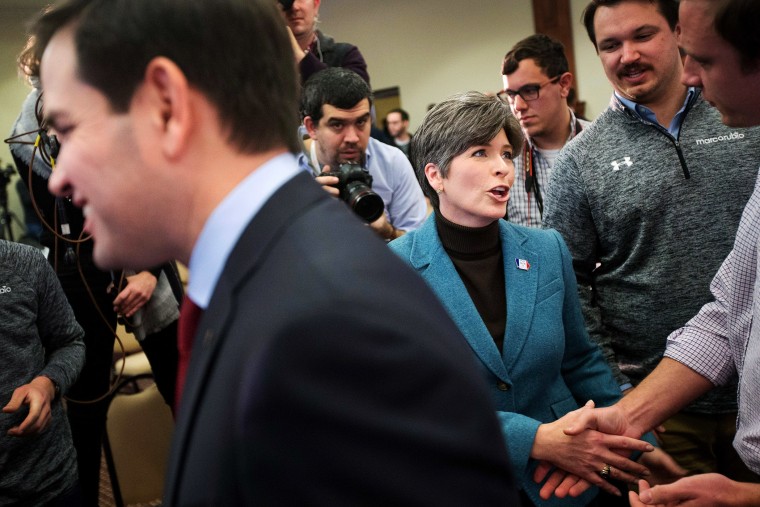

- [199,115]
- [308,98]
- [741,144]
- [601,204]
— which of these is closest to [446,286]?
[601,204]

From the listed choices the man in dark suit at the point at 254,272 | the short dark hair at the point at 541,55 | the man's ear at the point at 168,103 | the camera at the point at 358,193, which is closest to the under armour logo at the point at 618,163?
the camera at the point at 358,193

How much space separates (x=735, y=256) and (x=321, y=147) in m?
1.61

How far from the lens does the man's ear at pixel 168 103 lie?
65 cm

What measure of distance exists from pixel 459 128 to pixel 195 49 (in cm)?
112

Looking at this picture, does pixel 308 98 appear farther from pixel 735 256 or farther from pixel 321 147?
pixel 735 256

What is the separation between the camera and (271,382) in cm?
55

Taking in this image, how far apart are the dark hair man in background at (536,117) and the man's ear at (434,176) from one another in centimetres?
108

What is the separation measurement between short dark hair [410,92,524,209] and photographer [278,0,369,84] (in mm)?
545

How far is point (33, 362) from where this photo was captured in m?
1.94

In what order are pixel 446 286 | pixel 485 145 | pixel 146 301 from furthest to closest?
1. pixel 146 301
2. pixel 485 145
3. pixel 446 286

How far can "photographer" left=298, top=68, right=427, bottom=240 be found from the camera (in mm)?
2557

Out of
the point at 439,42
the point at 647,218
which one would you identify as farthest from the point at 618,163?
the point at 439,42

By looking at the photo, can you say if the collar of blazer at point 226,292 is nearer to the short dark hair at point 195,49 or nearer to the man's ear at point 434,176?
the short dark hair at point 195,49

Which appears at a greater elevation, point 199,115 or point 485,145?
point 199,115
